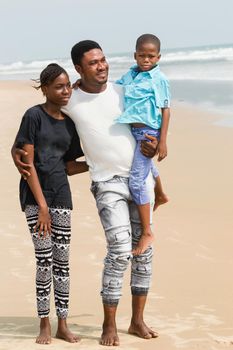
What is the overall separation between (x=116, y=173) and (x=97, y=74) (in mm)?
595

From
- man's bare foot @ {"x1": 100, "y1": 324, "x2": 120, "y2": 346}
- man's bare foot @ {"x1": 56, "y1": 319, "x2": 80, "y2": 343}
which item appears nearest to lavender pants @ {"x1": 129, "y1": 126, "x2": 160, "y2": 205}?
man's bare foot @ {"x1": 100, "y1": 324, "x2": 120, "y2": 346}

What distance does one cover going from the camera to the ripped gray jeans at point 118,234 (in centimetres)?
443

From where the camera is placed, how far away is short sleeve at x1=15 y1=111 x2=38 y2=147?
4391 millimetres

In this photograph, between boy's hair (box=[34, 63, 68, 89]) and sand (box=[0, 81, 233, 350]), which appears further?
sand (box=[0, 81, 233, 350])

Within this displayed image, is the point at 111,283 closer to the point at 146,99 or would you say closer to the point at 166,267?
the point at 146,99

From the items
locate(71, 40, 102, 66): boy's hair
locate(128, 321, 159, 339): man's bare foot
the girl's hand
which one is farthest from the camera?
locate(128, 321, 159, 339): man's bare foot

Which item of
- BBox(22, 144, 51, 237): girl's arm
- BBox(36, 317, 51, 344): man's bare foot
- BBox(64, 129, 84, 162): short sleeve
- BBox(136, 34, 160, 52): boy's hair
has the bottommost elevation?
BBox(36, 317, 51, 344): man's bare foot

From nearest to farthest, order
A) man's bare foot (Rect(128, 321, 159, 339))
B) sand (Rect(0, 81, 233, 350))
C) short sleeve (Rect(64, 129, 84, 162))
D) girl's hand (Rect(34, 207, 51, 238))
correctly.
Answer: girl's hand (Rect(34, 207, 51, 238)) → short sleeve (Rect(64, 129, 84, 162)) → man's bare foot (Rect(128, 321, 159, 339)) → sand (Rect(0, 81, 233, 350))

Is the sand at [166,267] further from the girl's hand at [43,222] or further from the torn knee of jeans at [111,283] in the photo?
the girl's hand at [43,222]

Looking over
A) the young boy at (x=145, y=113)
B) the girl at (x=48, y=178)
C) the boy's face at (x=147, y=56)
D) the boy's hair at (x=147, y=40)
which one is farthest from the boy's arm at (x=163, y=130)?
the girl at (x=48, y=178)

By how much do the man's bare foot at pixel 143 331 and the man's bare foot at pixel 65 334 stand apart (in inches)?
14.7

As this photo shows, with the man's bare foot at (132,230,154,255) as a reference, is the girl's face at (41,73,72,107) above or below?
above

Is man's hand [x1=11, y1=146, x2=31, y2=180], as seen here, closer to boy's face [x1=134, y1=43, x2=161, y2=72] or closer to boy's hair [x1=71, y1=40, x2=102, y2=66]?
boy's hair [x1=71, y1=40, x2=102, y2=66]

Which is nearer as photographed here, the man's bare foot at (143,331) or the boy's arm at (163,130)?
the boy's arm at (163,130)
